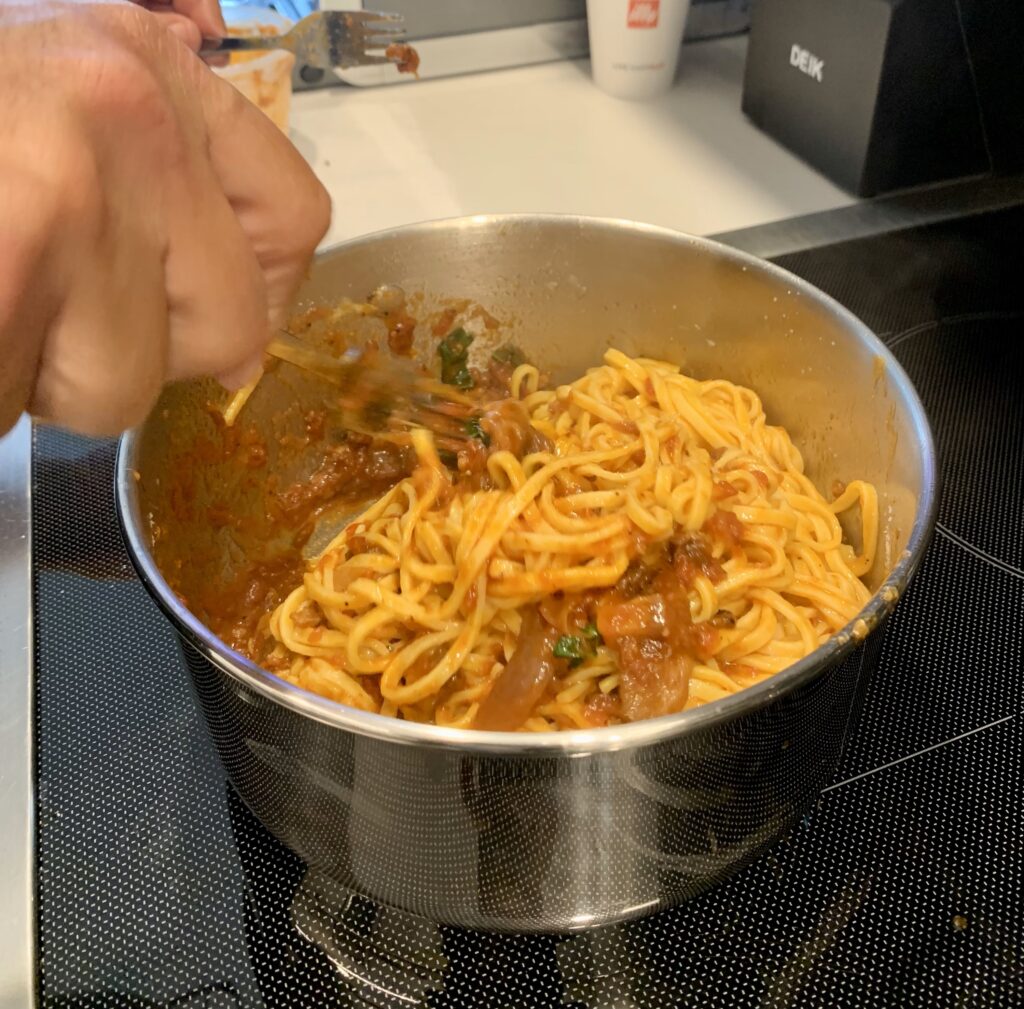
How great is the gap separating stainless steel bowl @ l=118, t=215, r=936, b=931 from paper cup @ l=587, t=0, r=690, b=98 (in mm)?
1133

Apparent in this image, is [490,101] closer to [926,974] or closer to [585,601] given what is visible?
[585,601]

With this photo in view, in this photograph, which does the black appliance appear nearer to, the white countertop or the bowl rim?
the white countertop

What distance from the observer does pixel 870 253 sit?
1.92 metres

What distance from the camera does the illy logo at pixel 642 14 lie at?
2.26 meters

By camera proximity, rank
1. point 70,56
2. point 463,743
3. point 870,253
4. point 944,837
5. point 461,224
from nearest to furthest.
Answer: point 70,56 → point 463,743 → point 944,837 → point 461,224 → point 870,253

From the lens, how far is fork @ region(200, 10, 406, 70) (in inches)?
75.7

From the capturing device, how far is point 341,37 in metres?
2.00

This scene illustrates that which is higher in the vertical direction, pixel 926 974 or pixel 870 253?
pixel 870 253

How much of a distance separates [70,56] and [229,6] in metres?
1.81

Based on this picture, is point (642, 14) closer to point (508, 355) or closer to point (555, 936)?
point (508, 355)

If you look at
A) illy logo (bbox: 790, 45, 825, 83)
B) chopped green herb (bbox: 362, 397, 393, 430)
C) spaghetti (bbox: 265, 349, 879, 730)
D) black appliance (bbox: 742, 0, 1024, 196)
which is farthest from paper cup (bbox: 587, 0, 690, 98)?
chopped green herb (bbox: 362, 397, 393, 430)

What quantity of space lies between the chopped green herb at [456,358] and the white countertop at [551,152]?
1.66 feet

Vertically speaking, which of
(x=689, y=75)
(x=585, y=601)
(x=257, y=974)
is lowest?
(x=257, y=974)

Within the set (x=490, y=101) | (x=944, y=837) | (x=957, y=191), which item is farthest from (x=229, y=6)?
(x=944, y=837)
